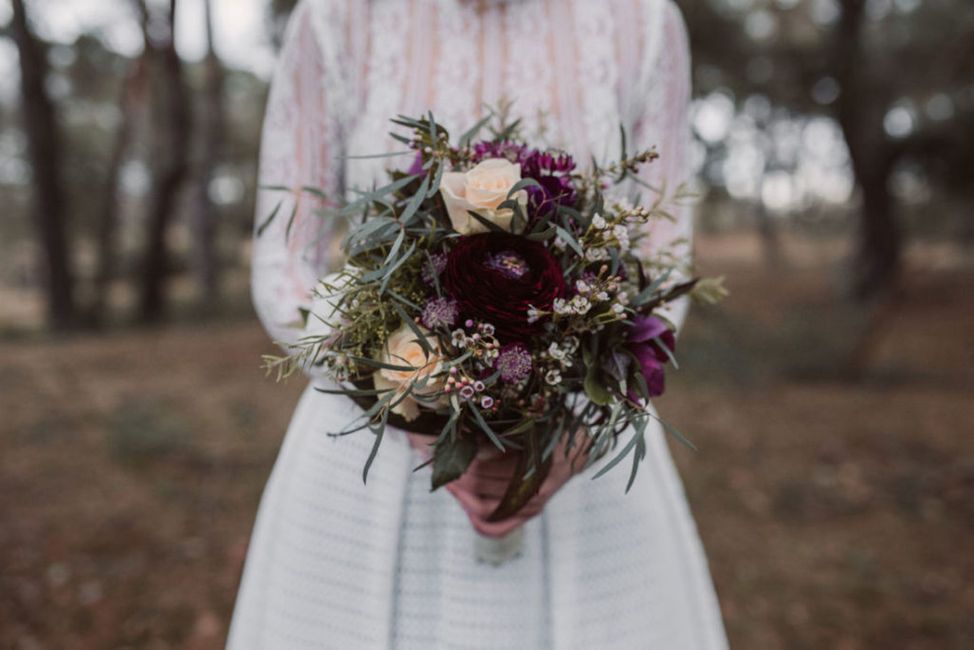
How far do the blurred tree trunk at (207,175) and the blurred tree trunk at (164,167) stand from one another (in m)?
0.46

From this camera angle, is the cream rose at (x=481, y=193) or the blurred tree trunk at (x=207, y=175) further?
the blurred tree trunk at (x=207, y=175)

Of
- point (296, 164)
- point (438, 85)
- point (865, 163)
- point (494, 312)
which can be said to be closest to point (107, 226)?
point (865, 163)

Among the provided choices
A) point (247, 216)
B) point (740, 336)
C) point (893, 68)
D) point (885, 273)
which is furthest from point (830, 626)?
point (247, 216)

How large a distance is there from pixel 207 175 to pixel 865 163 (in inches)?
431

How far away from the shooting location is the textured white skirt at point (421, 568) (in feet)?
4.46

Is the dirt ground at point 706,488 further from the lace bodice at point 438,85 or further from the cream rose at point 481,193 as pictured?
the cream rose at point 481,193

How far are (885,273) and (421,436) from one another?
12.9m

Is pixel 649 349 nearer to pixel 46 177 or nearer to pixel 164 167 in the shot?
pixel 164 167

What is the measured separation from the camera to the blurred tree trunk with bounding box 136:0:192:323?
36.2 ft

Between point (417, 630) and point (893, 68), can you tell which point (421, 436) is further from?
point (893, 68)

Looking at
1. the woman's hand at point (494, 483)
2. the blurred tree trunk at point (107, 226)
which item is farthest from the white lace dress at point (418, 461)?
the blurred tree trunk at point (107, 226)

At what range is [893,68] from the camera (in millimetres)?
15492

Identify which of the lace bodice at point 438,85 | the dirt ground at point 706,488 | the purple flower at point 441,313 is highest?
the lace bodice at point 438,85

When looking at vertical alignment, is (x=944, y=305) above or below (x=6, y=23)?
below
